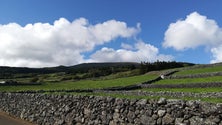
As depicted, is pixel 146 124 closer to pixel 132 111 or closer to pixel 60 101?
pixel 132 111

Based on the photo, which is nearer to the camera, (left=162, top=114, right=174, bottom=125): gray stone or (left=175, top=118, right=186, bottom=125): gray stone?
(left=175, top=118, right=186, bottom=125): gray stone

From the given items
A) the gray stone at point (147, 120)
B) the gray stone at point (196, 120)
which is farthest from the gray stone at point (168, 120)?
the gray stone at point (196, 120)

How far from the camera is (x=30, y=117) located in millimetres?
25750

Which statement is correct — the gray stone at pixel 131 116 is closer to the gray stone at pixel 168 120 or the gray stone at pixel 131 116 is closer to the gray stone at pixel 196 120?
the gray stone at pixel 168 120

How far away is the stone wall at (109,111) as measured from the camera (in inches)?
491

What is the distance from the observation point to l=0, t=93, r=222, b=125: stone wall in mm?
12476

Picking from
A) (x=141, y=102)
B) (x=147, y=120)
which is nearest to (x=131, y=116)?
(x=141, y=102)

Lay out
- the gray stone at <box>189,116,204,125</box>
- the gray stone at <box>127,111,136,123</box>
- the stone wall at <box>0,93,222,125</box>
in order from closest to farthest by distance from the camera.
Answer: the gray stone at <box>189,116,204,125</box> → the stone wall at <box>0,93,222,125</box> → the gray stone at <box>127,111,136,123</box>

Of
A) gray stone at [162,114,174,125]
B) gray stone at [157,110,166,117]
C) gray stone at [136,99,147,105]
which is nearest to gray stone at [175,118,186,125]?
gray stone at [162,114,174,125]

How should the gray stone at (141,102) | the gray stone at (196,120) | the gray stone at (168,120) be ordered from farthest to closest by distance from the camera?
the gray stone at (141,102), the gray stone at (168,120), the gray stone at (196,120)

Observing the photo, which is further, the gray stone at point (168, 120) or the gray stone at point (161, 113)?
the gray stone at point (161, 113)

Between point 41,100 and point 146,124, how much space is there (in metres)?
11.6

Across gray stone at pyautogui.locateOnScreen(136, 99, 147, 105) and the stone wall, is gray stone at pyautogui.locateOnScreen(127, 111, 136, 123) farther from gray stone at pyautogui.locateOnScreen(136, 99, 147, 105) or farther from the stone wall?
gray stone at pyautogui.locateOnScreen(136, 99, 147, 105)

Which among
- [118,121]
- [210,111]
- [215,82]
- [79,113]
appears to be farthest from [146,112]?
[215,82]
